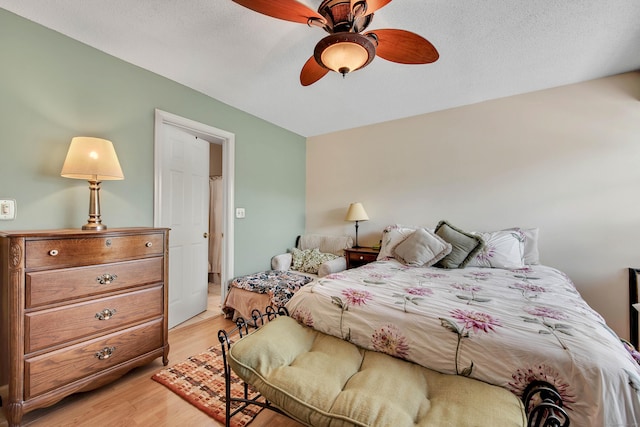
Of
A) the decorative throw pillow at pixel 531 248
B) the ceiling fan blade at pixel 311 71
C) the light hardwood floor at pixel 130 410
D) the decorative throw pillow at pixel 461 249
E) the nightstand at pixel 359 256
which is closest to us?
the light hardwood floor at pixel 130 410

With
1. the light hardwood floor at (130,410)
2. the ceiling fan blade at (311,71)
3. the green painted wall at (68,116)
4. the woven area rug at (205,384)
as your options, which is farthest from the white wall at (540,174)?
the light hardwood floor at (130,410)

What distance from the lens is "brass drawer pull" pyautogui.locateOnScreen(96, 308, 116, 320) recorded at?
1677 mm

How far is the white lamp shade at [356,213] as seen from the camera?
11.6 ft

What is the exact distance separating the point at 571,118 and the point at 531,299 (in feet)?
7.06

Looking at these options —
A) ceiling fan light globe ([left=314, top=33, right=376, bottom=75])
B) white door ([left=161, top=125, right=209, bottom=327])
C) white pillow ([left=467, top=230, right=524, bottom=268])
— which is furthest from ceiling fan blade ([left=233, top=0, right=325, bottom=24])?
white pillow ([left=467, top=230, right=524, bottom=268])

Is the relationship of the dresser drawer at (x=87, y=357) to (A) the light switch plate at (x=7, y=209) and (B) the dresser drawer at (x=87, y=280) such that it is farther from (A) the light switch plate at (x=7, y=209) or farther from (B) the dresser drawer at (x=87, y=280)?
(A) the light switch plate at (x=7, y=209)

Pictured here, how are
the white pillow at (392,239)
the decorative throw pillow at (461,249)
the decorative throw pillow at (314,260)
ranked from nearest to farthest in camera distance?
the decorative throw pillow at (461,249), the white pillow at (392,239), the decorative throw pillow at (314,260)

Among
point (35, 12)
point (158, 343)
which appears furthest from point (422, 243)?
point (35, 12)

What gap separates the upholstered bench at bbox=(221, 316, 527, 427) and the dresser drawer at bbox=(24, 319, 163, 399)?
3.28 ft

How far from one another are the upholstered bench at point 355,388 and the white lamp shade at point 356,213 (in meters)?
2.18

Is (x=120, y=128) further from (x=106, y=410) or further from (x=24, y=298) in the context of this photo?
(x=106, y=410)

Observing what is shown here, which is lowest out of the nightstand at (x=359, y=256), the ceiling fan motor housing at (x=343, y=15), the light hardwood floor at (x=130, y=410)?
the light hardwood floor at (x=130, y=410)

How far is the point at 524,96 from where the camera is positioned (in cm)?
275

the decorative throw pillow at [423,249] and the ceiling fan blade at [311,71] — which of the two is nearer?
the ceiling fan blade at [311,71]
